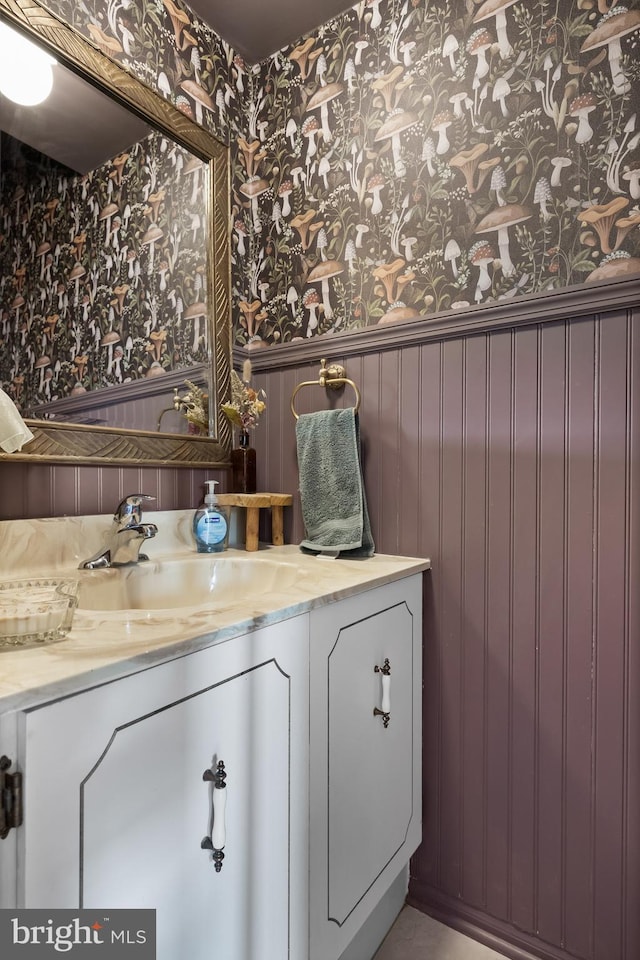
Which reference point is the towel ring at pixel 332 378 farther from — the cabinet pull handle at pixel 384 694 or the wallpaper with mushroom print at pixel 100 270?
the cabinet pull handle at pixel 384 694

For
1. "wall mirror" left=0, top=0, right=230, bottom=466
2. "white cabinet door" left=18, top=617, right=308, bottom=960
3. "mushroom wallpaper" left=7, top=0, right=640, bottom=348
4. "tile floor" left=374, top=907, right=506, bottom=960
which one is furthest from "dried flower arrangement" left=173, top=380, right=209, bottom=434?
"tile floor" left=374, top=907, right=506, bottom=960

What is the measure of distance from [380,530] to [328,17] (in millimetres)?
1434

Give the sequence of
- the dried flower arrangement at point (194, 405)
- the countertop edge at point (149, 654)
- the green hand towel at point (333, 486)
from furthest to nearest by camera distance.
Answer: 1. the dried flower arrangement at point (194, 405)
2. the green hand towel at point (333, 486)
3. the countertop edge at point (149, 654)

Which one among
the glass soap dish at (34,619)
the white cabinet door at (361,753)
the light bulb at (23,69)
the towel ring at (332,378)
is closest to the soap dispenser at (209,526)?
the towel ring at (332,378)

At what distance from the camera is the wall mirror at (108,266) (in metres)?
1.08

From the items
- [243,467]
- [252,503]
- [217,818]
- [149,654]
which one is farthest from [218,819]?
[243,467]

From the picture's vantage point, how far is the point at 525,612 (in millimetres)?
1192

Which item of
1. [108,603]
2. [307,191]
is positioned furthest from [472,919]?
[307,191]

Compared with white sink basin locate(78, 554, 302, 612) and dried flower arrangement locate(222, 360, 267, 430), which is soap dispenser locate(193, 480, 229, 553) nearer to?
white sink basin locate(78, 554, 302, 612)

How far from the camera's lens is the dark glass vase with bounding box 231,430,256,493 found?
5.03 ft

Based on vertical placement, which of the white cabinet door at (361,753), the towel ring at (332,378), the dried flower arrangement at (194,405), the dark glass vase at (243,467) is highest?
the towel ring at (332,378)

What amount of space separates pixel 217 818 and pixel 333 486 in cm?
80

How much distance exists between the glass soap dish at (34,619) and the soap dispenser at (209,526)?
66 cm

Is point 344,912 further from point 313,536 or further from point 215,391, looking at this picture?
point 215,391
